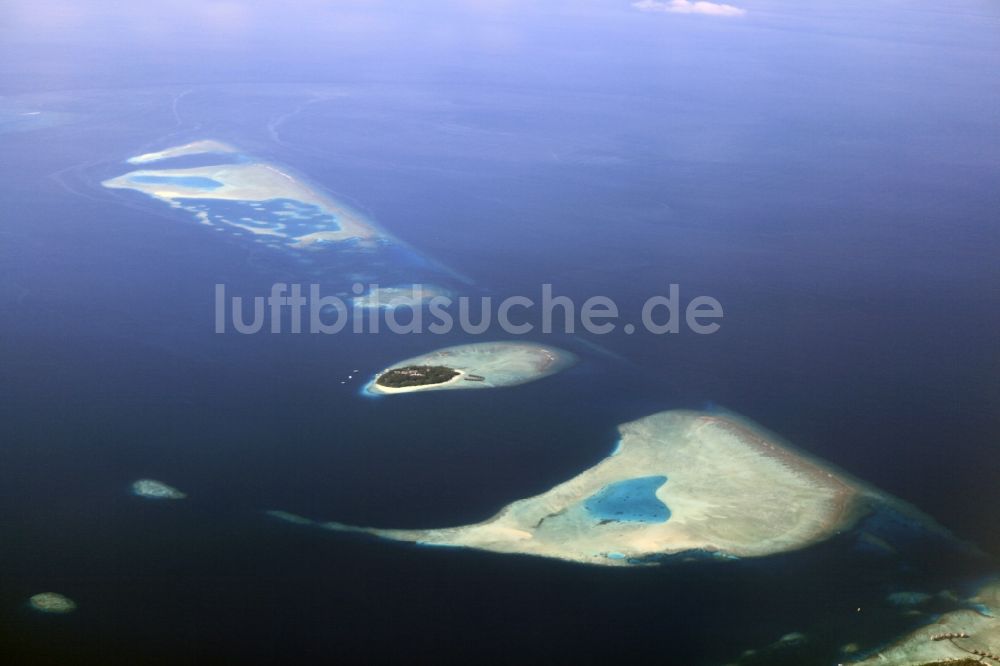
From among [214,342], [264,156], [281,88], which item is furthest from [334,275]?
[281,88]

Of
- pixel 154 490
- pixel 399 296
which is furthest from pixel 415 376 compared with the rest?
pixel 154 490

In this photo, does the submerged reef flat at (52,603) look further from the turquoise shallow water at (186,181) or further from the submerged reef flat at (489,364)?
the turquoise shallow water at (186,181)

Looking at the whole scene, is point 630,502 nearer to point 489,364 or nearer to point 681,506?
point 681,506

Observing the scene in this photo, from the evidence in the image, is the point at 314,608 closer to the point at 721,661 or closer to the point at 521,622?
the point at 521,622

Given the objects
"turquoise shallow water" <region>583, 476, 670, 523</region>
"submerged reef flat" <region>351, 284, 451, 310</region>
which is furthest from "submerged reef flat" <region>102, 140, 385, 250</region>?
"turquoise shallow water" <region>583, 476, 670, 523</region>

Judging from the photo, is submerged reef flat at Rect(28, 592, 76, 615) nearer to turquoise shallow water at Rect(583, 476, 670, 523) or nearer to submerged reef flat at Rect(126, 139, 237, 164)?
turquoise shallow water at Rect(583, 476, 670, 523)

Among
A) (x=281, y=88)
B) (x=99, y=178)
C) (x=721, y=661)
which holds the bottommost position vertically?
(x=721, y=661)
